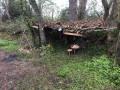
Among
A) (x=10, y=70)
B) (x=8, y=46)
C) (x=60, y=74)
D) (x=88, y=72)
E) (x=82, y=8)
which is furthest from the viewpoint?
(x=82, y=8)

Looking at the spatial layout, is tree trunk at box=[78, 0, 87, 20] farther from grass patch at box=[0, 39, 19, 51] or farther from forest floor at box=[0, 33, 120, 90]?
grass patch at box=[0, 39, 19, 51]

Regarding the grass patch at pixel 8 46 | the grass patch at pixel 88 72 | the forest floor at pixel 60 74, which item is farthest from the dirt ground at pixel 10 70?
the grass patch at pixel 8 46

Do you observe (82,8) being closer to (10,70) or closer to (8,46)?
(8,46)

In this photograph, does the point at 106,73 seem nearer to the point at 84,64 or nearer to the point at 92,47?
the point at 84,64

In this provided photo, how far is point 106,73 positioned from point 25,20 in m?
6.49

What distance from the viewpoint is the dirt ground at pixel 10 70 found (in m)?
3.17

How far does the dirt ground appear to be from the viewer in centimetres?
317

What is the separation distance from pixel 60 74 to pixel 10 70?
8.12 ft

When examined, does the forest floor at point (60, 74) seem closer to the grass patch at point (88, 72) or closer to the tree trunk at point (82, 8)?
the grass patch at point (88, 72)

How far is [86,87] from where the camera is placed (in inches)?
119

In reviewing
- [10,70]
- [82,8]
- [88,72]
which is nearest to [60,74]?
[88,72]

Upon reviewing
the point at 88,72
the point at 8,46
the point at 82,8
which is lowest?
the point at 88,72

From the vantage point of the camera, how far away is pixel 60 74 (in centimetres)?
368

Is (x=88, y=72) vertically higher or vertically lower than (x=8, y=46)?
lower
